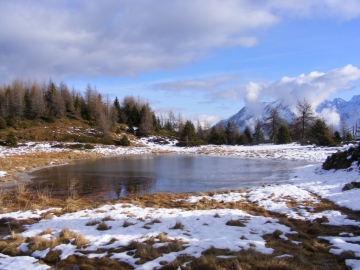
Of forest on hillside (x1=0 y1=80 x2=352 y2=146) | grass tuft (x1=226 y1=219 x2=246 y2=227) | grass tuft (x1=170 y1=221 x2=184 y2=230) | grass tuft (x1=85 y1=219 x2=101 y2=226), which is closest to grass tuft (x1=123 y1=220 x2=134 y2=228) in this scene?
grass tuft (x1=85 y1=219 x2=101 y2=226)

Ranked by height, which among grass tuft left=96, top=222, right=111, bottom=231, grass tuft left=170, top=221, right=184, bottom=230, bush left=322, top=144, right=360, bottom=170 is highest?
bush left=322, top=144, right=360, bottom=170

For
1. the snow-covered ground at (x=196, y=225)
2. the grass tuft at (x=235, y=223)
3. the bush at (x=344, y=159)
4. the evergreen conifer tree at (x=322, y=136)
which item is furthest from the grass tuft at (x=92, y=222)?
the evergreen conifer tree at (x=322, y=136)

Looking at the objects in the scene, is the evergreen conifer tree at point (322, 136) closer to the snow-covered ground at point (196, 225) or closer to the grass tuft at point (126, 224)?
the snow-covered ground at point (196, 225)

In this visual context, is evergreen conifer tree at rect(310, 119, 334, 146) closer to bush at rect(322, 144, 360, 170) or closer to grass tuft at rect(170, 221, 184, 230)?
bush at rect(322, 144, 360, 170)

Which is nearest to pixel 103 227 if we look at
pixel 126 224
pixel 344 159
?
pixel 126 224

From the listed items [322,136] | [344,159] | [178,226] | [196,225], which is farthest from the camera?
[322,136]

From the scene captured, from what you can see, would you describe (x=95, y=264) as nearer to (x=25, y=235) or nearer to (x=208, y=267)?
(x=208, y=267)

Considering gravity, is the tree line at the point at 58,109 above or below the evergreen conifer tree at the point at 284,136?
above

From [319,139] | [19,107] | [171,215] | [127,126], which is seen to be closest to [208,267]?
[171,215]

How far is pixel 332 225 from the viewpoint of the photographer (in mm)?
9195

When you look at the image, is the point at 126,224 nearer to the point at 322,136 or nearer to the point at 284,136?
the point at 322,136

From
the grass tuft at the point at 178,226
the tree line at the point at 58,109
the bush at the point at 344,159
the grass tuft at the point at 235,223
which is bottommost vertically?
the grass tuft at the point at 235,223

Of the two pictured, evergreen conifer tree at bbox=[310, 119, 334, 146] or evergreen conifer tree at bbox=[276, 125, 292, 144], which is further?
evergreen conifer tree at bbox=[276, 125, 292, 144]

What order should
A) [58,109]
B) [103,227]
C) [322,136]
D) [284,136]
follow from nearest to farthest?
[103,227], [322,136], [284,136], [58,109]
